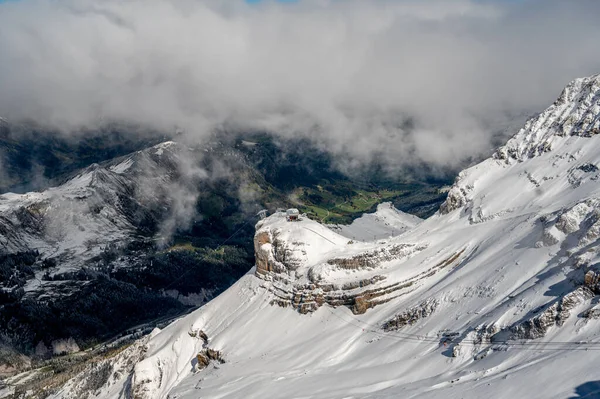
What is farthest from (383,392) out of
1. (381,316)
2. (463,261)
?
(463,261)

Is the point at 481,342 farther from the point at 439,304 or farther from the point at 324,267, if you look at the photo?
the point at 324,267

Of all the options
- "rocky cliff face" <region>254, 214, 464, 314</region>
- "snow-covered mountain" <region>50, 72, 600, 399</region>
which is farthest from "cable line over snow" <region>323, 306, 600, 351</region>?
"rocky cliff face" <region>254, 214, 464, 314</region>

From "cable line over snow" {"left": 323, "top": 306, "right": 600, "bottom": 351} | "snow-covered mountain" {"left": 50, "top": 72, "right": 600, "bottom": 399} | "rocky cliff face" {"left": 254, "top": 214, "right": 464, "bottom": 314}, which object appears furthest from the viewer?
"rocky cliff face" {"left": 254, "top": 214, "right": 464, "bottom": 314}

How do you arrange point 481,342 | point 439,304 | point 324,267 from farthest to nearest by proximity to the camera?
point 324,267 < point 439,304 < point 481,342

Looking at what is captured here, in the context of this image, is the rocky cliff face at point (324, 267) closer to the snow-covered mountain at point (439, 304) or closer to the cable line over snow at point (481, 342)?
the snow-covered mountain at point (439, 304)

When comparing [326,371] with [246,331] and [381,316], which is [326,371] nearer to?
[381,316]

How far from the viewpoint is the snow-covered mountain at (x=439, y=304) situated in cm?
8375

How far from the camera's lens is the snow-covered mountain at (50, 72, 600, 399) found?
3297 inches

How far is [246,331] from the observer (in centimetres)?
15888

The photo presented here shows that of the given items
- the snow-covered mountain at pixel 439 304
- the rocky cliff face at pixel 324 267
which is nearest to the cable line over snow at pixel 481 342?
the snow-covered mountain at pixel 439 304

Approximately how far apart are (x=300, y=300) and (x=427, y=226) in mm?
48332

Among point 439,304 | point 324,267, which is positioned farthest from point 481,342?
point 324,267

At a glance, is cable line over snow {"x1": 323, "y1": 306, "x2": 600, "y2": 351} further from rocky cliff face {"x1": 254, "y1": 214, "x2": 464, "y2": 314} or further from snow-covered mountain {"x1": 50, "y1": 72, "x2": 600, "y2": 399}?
rocky cliff face {"x1": 254, "y1": 214, "x2": 464, "y2": 314}

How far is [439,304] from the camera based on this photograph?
120 m
